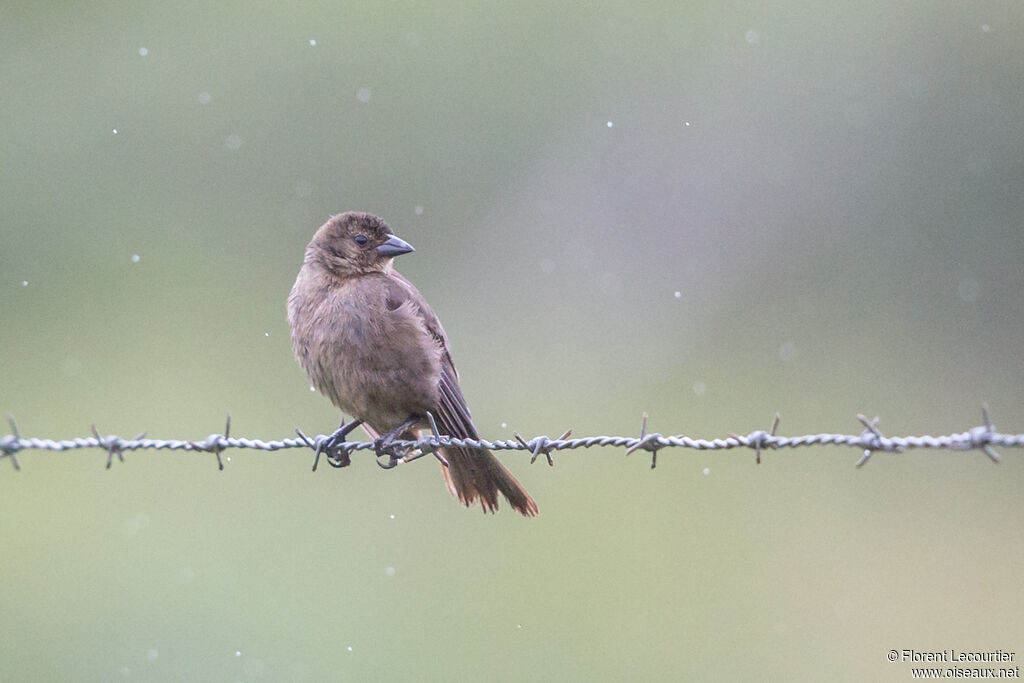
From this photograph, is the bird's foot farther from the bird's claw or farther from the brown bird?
the bird's claw

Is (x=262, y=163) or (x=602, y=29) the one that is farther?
(x=602, y=29)

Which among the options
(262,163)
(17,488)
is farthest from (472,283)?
(17,488)

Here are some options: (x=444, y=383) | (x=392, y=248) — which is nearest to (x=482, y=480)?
(x=444, y=383)

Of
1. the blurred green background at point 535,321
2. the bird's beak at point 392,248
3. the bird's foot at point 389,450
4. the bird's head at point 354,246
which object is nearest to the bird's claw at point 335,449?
the bird's foot at point 389,450

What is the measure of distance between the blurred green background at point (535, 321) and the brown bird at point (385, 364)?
15.9 ft

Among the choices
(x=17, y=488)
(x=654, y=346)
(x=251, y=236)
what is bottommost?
(x=17, y=488)

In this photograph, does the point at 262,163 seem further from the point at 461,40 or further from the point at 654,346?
the point at 654,346

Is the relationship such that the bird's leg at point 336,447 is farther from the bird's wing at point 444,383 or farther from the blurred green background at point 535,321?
A: the blurred green background at point 535,321

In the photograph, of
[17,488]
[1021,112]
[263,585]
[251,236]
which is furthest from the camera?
[1021,112]

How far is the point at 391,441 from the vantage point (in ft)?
18.5

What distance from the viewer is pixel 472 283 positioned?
586 inches

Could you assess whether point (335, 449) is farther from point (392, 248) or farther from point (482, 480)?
point (392, 248)

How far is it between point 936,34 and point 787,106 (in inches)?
97.1

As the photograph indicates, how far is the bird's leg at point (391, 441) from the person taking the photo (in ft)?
18.0
